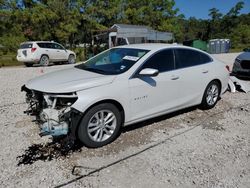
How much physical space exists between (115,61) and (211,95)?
2.49 meters

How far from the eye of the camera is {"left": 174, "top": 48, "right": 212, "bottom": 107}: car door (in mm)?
4699

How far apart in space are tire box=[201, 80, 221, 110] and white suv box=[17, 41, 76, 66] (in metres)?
12.2

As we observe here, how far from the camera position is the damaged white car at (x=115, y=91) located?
3479 mm

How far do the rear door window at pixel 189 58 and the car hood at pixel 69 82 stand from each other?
1.59 metres

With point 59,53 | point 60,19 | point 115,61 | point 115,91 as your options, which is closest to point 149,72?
point 115,91

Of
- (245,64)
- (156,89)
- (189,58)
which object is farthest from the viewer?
(245,64)

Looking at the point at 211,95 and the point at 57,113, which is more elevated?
the point at 57,113

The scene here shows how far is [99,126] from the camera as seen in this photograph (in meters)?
3.68

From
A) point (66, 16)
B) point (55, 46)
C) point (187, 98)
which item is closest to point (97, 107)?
point (187, 98)

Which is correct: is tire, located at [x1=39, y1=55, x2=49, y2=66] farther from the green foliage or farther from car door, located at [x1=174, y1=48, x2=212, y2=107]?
car door, located at [x1=174, y1=48, x2=212, y2=107]

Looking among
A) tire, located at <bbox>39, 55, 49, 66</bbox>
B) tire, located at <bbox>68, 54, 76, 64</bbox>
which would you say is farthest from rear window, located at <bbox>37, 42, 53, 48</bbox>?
tire, located at <bbox>68, 54, 76, 64</bbox>

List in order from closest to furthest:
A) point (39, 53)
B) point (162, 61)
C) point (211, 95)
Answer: point (162, 61)
point (211, 95)
point (39, 53)

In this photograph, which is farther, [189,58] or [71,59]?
[71,59]

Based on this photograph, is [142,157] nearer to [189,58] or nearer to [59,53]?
[189,58]
